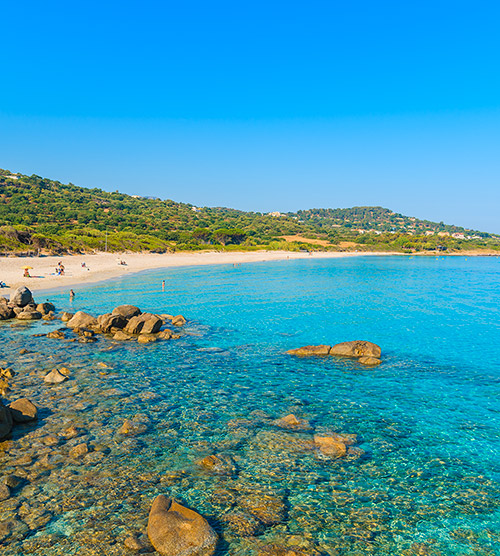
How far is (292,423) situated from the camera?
14.2 metres

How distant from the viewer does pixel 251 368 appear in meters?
20.9

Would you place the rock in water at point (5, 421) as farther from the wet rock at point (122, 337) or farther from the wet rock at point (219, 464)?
the wet rock at point (122, 337)

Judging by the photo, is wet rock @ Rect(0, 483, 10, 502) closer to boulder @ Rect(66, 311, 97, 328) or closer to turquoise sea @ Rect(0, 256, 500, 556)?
turquoise sea @ Rect(0, 256, 500, 556)

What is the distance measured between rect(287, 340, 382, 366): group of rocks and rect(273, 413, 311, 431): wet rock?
30.2 ft

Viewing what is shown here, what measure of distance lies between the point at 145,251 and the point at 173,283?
49.3 m

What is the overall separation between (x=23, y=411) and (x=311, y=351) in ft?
51.7

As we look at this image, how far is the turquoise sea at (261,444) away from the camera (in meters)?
8.84

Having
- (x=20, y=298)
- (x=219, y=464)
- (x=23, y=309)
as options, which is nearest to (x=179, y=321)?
(x=23, y=309)

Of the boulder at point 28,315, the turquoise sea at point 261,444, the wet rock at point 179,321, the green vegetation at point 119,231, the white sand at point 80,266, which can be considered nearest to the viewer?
the turquoise sea at point 261,444

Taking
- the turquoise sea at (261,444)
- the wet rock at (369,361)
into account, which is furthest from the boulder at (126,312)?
the wet rock at (369,361)

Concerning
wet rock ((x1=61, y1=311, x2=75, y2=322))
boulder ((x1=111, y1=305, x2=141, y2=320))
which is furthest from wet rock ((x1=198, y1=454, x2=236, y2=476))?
wet rock ((x1=61, y1=311, x2=75, y2=322))

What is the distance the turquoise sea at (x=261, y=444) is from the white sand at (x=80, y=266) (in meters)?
23.6

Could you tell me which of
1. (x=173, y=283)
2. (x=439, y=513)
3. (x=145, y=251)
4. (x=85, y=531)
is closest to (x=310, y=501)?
(x=439, y=513)

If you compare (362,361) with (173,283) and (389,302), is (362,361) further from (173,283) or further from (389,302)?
(173,283)
